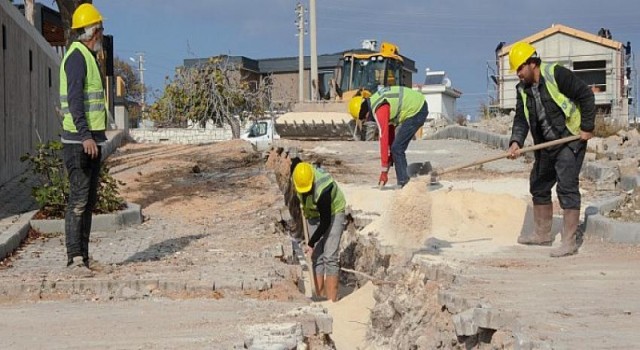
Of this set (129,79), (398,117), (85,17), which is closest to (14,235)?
(85,17)

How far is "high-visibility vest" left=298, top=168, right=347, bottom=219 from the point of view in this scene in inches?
319

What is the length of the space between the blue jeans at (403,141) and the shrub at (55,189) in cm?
371

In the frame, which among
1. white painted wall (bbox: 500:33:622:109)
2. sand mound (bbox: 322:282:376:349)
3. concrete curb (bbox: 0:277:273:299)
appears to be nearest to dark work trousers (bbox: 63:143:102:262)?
concrete curb (bbox: 0:277:273:299)

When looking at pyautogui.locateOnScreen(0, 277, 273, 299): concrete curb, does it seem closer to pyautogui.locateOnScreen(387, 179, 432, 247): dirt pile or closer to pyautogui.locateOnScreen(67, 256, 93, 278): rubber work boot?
pyautogui.locateOnScreen(67, 256, 93, 278): rubber work boot

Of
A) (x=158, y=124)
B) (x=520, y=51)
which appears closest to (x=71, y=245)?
(x=520, y=51)

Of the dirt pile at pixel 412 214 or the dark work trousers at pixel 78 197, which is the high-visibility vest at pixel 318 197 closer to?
the dirt pile at pixel 412 214

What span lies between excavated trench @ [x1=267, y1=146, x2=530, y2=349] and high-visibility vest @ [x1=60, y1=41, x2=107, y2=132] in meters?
2.68

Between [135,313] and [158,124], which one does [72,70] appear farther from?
[158,124]

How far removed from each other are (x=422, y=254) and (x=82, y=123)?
3333 millimetres

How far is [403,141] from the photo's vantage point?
11.5 m

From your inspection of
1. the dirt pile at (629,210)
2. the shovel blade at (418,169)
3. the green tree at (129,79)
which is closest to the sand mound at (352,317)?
the dirt pile at (629,210)

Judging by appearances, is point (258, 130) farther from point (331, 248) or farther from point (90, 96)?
point (90, 96)

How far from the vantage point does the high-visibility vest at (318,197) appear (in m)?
8.09

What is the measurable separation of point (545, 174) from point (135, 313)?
4.28 m
